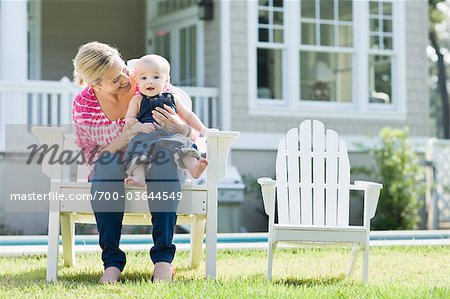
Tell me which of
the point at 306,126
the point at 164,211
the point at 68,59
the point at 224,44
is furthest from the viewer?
the point at 68,59

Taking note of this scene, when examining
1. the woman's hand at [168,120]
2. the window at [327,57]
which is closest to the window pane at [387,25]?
the window at [327,57]

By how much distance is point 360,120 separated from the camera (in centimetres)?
1073

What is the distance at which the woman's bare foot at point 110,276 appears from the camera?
4.43 metres

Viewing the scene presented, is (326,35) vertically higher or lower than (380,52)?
higher

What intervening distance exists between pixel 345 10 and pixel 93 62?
6.59 m

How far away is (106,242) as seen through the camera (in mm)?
4520

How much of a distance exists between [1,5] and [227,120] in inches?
109

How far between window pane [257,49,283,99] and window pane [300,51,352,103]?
0.98 feet

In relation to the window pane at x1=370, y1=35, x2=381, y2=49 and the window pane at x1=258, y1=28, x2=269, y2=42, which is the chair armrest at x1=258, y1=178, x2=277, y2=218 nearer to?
the window pane at x1=258, y1=28, x2=269, y2=42

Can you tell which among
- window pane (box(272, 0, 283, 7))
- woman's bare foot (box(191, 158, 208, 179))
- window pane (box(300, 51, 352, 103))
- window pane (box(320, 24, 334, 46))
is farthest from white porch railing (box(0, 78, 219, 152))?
woman's bare foot (box(191, 158, 208, 179))

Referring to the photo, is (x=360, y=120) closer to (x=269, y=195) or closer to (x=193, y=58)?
(x=193, y=58)

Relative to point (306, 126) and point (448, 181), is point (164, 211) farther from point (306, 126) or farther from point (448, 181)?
point (448, 181)

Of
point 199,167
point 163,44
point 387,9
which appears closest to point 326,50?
point 387,9

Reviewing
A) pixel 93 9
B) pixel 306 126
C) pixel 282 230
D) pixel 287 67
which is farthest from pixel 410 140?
pixel 282 230
